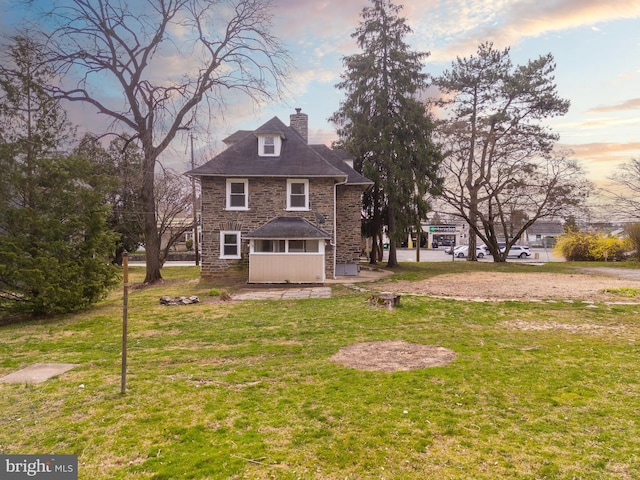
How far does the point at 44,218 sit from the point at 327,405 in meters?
11.0

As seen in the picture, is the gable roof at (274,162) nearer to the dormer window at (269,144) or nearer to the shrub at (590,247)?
the dormer window at (269,144)

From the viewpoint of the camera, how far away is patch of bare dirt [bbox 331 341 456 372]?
6524 millimetres

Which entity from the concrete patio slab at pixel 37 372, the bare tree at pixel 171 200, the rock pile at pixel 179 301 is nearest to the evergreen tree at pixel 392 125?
the bare tree at pixel 171 200

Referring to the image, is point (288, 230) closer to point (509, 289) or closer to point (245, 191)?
point (245, 191)

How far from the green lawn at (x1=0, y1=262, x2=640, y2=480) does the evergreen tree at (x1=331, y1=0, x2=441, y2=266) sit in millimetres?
16695

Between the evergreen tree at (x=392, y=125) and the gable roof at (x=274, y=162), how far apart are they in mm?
4506

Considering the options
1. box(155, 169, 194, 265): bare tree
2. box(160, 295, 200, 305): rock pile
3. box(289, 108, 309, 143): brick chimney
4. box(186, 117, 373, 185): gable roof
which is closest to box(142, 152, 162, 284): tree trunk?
box(186, 117, 373, 185): gable roof

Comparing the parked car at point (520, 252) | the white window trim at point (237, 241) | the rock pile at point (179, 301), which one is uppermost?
the white window trim at point (237, 241)

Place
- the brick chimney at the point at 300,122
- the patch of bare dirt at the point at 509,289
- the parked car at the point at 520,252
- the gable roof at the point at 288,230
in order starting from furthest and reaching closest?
the parked car at the point at 520,252, the brick chimney at the point at 300,122, the gable roof at the point at 288,230, the patch of bare dirt at the point at 509,289

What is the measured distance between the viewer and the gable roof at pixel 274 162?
62.7 ft

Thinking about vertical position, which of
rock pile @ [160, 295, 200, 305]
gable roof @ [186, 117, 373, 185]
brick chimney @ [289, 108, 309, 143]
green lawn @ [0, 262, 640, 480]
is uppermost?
brick chimney @ [289, 108, 309, 143]

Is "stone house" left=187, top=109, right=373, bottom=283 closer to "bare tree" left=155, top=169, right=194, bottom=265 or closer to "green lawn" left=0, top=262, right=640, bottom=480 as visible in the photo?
"bare tree" left=155, top=169, right=194, bottom=265

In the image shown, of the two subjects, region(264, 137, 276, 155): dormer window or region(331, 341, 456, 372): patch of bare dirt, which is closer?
region(331, 341, 456, 372): patch of bare dirt

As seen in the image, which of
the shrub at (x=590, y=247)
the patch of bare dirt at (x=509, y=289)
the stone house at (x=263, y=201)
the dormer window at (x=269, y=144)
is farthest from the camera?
the shrub at (x=590, y=247)
